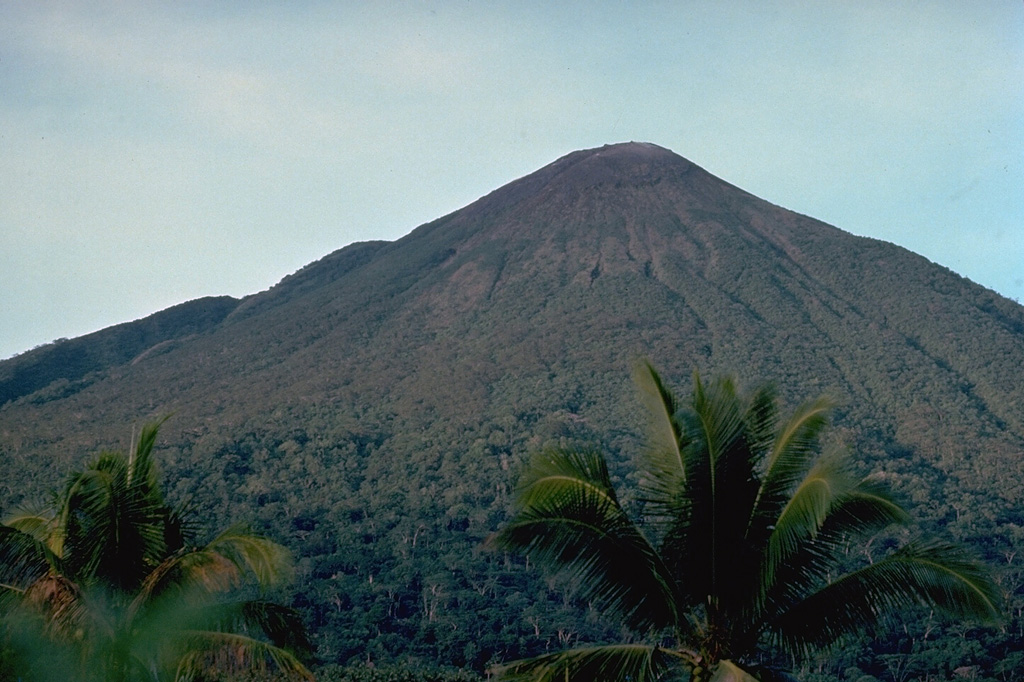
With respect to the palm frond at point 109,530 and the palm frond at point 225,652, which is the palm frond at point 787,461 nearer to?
the palm frond at point 225,652

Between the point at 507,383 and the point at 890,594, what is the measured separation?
54959 mm

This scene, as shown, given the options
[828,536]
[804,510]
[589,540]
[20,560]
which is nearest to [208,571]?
[20,560]

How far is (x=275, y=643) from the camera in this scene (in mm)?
9664

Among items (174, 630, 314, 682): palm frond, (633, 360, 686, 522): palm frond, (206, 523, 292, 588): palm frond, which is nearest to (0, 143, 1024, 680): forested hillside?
(633, 360, 686, 522): palm frond

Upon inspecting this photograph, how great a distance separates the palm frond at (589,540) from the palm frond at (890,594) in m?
1.03

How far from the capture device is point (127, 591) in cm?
930

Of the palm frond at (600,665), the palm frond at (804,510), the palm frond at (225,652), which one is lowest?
the palm frond at (600,665)

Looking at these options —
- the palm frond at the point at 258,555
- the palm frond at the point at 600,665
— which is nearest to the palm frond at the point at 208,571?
the palm frond at the point at 258,555

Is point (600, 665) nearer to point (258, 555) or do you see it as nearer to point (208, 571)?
point (258, 555)

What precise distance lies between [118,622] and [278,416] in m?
53.5

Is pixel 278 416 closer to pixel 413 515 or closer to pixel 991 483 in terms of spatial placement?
pixel 413 515

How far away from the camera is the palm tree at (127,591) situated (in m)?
8.82

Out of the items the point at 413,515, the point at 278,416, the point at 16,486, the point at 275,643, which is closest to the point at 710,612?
the point at 275,643

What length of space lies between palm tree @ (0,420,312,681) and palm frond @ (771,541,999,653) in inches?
153
